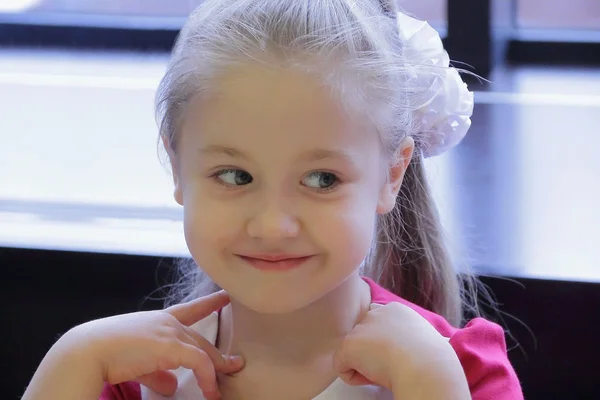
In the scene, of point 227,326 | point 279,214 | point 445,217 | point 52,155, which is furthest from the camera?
point 52,155

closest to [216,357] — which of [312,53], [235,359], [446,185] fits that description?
[235,359]

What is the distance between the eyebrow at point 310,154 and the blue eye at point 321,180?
0.9 inches

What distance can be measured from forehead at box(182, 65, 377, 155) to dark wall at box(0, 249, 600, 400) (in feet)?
1.84

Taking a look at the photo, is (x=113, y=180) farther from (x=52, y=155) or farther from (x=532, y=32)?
(x=532, y=32)

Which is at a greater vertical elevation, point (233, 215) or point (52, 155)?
point (233, 215)

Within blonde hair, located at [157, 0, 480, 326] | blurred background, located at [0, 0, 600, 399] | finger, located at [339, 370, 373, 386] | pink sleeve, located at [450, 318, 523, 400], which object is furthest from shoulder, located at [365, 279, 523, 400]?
blurred background, located at [0, 0, 600, 399]

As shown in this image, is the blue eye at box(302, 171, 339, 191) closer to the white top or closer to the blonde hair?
the blonde hair

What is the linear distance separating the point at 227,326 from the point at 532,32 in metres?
1.42

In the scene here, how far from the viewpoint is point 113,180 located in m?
1.94

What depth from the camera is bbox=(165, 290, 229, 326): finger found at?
127 cm

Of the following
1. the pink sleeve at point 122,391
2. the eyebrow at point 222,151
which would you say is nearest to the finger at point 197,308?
the pink sleeve at point 122,391

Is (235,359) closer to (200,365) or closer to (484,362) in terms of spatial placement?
(200,365)

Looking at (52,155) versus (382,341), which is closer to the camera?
(382,341)

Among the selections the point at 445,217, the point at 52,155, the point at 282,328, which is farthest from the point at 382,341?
the point at 52,155
